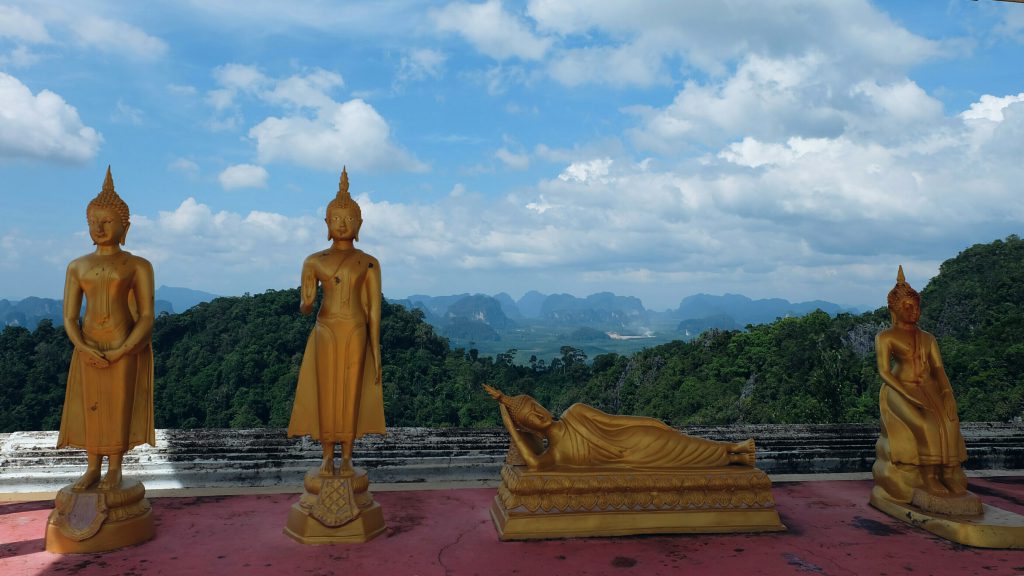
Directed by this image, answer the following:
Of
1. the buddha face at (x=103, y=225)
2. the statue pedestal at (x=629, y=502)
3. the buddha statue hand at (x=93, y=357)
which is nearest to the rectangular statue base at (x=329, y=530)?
the statue pedestal at (x=629, y=502)

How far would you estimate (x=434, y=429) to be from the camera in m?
8.46

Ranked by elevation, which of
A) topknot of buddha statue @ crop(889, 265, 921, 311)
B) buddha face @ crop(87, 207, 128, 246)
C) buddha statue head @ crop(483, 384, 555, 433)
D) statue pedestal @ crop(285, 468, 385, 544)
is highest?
buddha face @ crop(87, 207, 128, 246)

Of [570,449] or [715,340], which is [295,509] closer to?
[570,449]

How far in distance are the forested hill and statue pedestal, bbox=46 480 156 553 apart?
36.5 ft

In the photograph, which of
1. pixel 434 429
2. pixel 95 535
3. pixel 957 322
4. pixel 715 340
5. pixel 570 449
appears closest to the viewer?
pixel 95 535

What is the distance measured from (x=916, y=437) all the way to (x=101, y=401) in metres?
6.65

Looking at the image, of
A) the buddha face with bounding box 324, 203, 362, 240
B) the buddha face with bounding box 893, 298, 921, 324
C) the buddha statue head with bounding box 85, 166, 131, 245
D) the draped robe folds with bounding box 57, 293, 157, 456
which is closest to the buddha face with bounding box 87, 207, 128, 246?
the buddha statue head with bounding box 85, 166, 131, 245

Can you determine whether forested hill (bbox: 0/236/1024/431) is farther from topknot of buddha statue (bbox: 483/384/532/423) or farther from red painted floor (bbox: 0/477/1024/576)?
topknot of buddha statue (bbox: 483/384/532/423)

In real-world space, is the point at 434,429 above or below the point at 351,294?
below

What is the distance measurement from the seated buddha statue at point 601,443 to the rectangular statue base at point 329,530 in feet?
4.32

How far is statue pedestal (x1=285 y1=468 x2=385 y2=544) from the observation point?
17.6 ft

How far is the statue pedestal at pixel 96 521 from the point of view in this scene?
16.6 ft

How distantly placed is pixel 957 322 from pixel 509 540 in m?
20.9

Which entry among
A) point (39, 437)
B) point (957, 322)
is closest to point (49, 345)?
point (39, 437)
